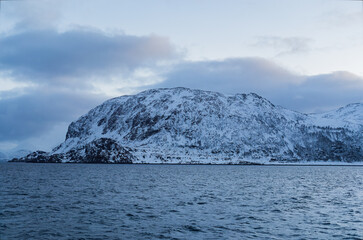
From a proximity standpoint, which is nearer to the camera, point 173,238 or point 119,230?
point 173,238

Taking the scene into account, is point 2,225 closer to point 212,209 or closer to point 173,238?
point 173,238

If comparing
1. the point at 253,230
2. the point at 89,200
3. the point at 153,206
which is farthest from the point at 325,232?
the point at 89,200

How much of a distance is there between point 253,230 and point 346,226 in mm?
11237

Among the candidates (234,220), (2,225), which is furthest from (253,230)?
(2,225)

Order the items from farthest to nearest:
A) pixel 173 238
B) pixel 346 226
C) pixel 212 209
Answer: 1. pixel 212 209
2. pixel 346 226
3. pixel 173 238

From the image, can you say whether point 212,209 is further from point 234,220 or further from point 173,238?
point 173,238

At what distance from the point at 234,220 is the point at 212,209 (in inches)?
323

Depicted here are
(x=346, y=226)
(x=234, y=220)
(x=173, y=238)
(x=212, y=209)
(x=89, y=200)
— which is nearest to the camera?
(x=173, y=238)

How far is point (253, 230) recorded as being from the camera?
34.6 metres

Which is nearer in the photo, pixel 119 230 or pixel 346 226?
pixel 119 230

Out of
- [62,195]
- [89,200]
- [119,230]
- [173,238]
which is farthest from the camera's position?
[62,195]

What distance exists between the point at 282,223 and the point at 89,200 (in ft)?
106

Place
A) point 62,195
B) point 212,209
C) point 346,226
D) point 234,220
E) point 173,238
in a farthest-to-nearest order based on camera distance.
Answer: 1. point 62,195
2. point 212,209
3. point 234,220
4. point 346,226
5. point 173,238

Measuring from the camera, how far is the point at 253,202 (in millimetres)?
56031
